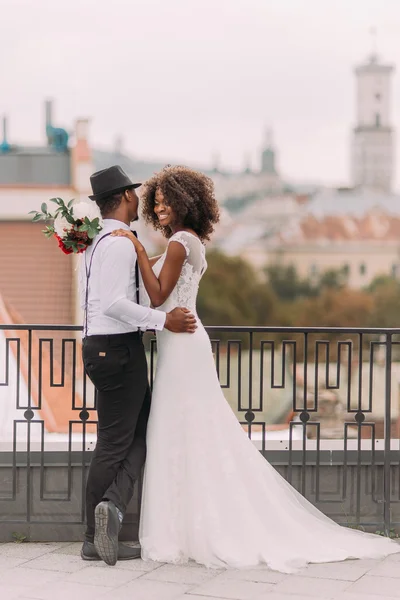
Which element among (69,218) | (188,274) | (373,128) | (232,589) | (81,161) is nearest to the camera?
(232,589)

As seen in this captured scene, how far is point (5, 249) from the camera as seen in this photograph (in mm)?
49594

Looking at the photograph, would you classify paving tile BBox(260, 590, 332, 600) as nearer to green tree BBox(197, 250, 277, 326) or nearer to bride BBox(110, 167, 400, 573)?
bride BBox(110, 167, 400, 573)

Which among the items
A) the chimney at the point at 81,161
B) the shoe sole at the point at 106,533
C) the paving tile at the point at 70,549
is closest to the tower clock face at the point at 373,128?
the chimney at the point at 81,161

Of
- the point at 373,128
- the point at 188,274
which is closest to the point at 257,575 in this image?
the point at 188,274

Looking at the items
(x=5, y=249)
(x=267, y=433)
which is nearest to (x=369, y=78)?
(x=5, y=249)

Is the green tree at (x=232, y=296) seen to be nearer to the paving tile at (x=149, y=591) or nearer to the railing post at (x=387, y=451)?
the railing post at (x=387, y=451)

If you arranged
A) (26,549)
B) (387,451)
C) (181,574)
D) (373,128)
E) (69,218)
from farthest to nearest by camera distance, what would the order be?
1. (373,128)
2. (387,451)
3. (26,549)
4. (69,218)
5. (181,574)

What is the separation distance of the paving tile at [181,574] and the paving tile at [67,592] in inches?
10.1

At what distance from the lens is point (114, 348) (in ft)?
15.0

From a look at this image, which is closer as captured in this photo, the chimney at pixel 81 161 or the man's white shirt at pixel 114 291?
the man's white shirt at pixel 114 291

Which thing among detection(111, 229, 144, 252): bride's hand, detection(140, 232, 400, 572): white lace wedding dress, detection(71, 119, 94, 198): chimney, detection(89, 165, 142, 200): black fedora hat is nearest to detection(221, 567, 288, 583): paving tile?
detection(140, 232, 400, 572): white lace wedding dress

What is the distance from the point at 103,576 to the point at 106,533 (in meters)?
0.18

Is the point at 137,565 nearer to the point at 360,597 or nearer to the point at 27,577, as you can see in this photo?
the point at 27,577

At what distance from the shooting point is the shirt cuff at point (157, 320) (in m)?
4.56
